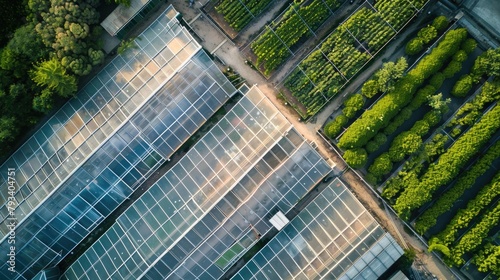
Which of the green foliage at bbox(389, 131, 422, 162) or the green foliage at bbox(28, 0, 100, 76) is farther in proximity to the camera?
the green foliage at bbox(389, 131, 422, 162)

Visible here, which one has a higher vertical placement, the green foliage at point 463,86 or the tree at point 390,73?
the tree at point 390,73

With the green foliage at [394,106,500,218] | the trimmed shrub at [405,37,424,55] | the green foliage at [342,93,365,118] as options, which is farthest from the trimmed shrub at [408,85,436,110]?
the green foliage at [394,106,500,218]

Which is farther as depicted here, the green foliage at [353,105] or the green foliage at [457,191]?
the green foliage at [353,105]

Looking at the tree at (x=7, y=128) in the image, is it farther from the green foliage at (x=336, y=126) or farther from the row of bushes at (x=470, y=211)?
Answer: the row of bushes at (x=470, y=211)

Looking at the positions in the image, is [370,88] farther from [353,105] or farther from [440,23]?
[440,23]

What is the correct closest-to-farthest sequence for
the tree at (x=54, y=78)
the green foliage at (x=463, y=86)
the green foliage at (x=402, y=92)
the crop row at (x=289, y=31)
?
the tree at (x=54, y=78) < the green foliage at (x=402, y=92) < the green foliage at (x=463, y=86) < the crop row at (x=289, y=31)

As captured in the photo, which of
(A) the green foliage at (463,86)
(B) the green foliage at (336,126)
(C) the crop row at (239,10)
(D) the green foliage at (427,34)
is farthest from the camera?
(C) the crop row at (239,10)

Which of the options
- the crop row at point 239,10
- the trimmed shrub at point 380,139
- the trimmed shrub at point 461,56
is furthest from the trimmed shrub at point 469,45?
the crop row at point 239,10

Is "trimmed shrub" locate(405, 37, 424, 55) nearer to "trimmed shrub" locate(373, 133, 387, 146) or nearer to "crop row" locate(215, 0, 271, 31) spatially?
"trimmed shrub" locate(373, 133, 387, 146)
